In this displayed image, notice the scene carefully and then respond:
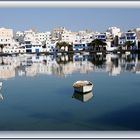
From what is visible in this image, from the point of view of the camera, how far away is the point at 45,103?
435 centimetres

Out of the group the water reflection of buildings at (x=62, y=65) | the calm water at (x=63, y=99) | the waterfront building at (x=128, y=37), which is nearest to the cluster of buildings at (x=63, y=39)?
the waterfront building at (x=128, y=37)

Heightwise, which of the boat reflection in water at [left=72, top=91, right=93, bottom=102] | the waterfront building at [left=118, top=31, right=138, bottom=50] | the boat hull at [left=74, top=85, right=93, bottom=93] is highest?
the waterfront building at [left=118, top=31, right=138, bottom=50]

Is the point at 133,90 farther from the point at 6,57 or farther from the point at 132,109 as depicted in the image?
the point at 6,57

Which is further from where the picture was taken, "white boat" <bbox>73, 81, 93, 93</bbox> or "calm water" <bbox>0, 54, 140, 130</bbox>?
"white boat" <bbox>73, 81, 93, 93</bbox>

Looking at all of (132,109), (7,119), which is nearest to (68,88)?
(132,109)

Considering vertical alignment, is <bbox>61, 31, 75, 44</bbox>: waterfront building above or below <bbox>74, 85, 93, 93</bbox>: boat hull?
above

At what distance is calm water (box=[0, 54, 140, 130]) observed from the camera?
338 cm

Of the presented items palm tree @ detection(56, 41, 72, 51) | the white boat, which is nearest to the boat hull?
the white boat

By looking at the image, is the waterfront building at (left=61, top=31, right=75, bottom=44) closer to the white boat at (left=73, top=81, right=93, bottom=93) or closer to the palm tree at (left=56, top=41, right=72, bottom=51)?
the palm tree at (left=56, top=41, right=72, bottom=51)

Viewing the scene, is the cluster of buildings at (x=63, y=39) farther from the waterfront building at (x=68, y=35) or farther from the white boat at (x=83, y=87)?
the white boat at (x=83, y=87)

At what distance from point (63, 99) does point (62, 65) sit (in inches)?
77.5

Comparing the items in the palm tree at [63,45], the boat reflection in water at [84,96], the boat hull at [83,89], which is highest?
the palm tree at [63,45]

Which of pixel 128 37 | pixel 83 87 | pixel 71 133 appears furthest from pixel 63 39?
pixel 71 133

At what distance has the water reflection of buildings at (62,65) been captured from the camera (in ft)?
19.1
